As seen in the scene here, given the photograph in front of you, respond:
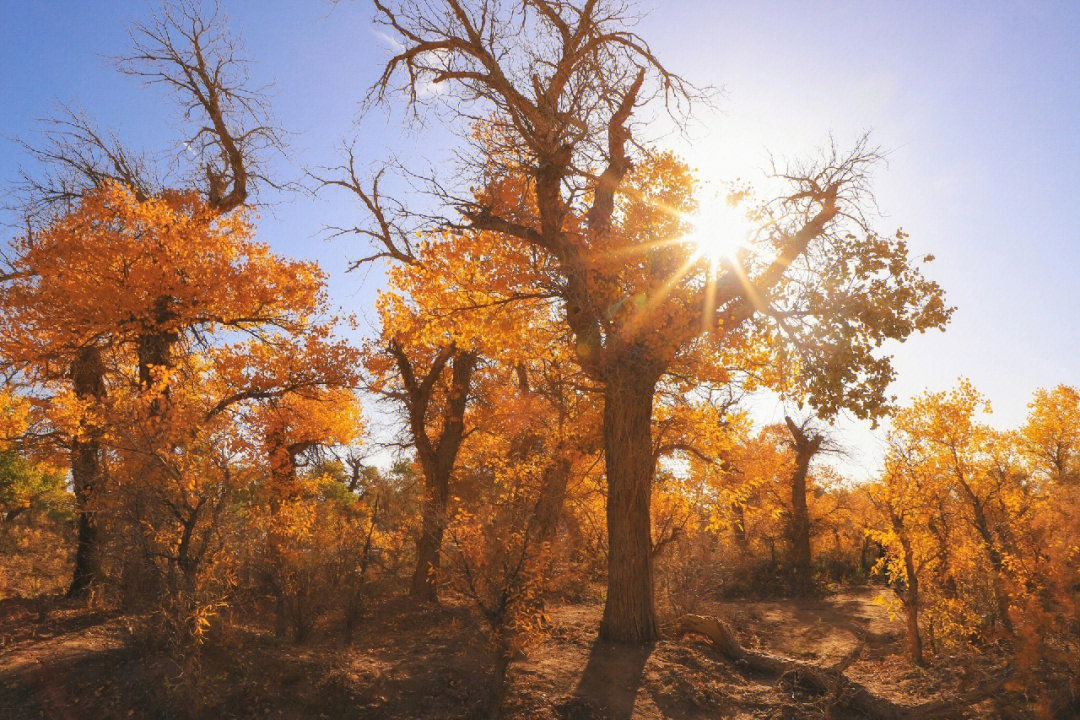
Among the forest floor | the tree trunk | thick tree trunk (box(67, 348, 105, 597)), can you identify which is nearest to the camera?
the forest floor

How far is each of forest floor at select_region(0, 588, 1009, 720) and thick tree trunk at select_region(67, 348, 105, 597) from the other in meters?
1.46

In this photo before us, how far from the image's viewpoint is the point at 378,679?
8.84 m

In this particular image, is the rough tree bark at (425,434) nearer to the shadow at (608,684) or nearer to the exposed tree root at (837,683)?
the shadow at (608,684)

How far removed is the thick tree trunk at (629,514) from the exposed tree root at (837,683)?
134 cm

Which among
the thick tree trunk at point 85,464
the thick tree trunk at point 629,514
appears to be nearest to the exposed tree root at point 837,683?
the thick tree trunk at point 629,514

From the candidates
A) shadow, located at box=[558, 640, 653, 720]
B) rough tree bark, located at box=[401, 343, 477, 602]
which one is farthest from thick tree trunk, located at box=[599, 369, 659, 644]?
rough tree bark, located at box=[401, 343, 477, 602]

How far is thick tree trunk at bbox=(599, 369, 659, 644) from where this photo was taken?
414 inches

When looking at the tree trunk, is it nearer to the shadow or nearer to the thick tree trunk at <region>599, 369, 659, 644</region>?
the thick tree trunk at <region>599, 369, 659, 644</region>

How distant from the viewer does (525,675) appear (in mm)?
9172

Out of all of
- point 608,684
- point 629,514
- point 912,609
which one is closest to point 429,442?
point 629,514

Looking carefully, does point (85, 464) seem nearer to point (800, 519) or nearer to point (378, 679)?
point (378, 679)

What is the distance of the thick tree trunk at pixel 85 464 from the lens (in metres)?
12.9

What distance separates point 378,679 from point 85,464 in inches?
349

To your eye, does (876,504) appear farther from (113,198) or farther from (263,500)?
(113,198)
